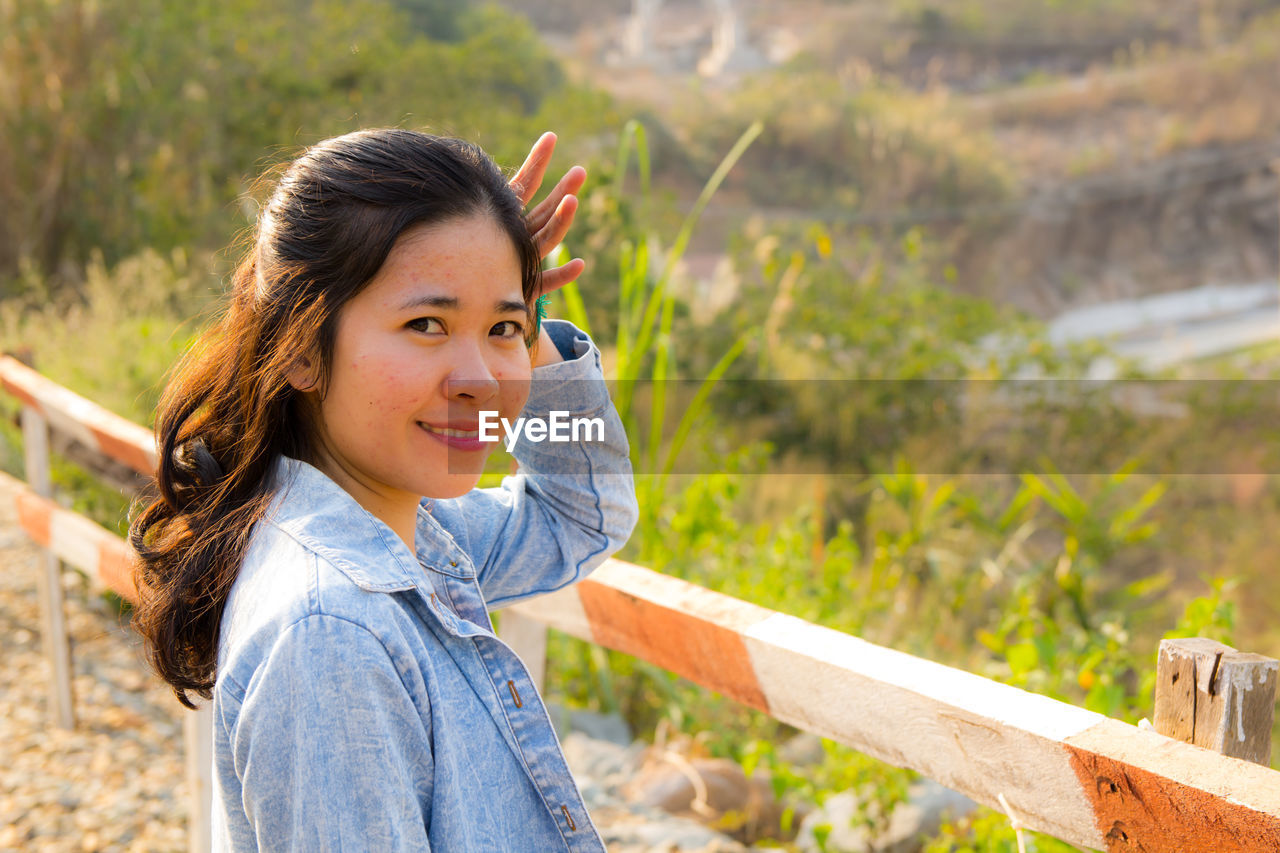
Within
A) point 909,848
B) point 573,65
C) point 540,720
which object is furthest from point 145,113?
point 540,720

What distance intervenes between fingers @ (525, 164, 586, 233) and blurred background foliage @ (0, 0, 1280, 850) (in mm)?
276

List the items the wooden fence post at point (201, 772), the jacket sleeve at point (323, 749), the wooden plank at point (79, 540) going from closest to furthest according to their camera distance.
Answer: the jacket sleeve at point (323, 749)
the wooden fence post at point (201, 772)
the wooden plank at point (79, 540)

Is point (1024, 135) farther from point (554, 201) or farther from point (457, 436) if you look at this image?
point (457, 436)

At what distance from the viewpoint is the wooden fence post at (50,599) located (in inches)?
102

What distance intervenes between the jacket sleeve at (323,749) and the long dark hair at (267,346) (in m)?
0.18

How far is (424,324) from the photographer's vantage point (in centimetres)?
92

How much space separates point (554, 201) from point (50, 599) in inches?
85.9

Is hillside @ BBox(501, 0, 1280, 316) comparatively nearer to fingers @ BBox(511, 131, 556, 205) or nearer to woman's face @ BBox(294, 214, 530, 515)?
fingers @ BBox(511, 131, 556, 205)

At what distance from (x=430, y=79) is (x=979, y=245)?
18.3 feet

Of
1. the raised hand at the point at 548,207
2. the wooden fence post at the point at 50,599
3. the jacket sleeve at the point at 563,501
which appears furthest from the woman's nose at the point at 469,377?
the wooden fence post at the point at 50,599

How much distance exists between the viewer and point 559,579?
4.23ft

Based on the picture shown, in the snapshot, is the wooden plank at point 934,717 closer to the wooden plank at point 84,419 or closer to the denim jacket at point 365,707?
the denim jacket at point 365,707
